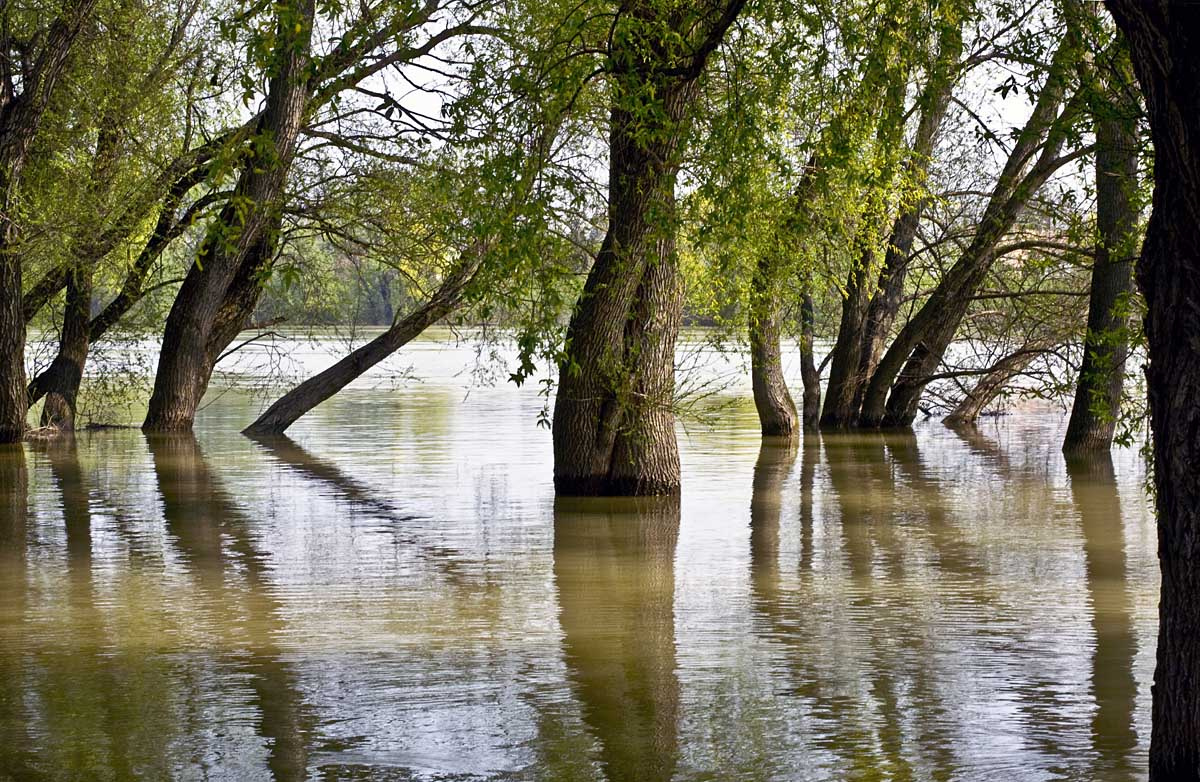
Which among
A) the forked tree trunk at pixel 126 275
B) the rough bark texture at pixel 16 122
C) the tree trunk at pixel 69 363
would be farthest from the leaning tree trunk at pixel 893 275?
the tree trunk at pixel 69 363

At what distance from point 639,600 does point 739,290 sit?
1010 cm

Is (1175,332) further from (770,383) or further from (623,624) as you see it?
(770,383)

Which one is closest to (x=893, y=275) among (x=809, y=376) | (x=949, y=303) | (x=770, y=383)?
(x=949, y=303)

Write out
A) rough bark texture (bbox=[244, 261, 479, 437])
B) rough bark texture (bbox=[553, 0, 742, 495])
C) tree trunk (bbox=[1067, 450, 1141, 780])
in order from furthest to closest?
rough bark texture (bbox=[244, 261, 479, 437])
rough bark texture (bbox=[553, 0, 742, 495])
tree trunk (bbox=[1067, 450, 1141, 780])

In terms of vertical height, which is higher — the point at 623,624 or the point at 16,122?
the point at 16,122

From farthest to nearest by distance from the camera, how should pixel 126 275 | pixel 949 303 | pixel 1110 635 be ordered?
pixel 126 275
pixel 949 303
pixel 1110 635

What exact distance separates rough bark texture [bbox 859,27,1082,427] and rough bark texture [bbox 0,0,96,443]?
1267 cm

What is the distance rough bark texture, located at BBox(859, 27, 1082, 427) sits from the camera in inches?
844

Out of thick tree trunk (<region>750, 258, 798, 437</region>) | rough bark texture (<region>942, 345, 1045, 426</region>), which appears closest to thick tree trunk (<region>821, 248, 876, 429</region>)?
thick tree trunk (<region>750, 258, 798, 437</region>)

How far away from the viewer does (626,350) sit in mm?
15117

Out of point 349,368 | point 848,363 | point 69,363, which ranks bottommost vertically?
point 848,363

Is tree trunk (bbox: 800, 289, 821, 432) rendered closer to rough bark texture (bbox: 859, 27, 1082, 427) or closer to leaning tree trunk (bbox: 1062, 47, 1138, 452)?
rough bark texture (bbox: 859, 27, 1082, 427)

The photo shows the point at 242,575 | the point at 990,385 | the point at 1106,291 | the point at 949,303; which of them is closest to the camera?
the point at 242,575

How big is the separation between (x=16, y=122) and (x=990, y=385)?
651 inches
